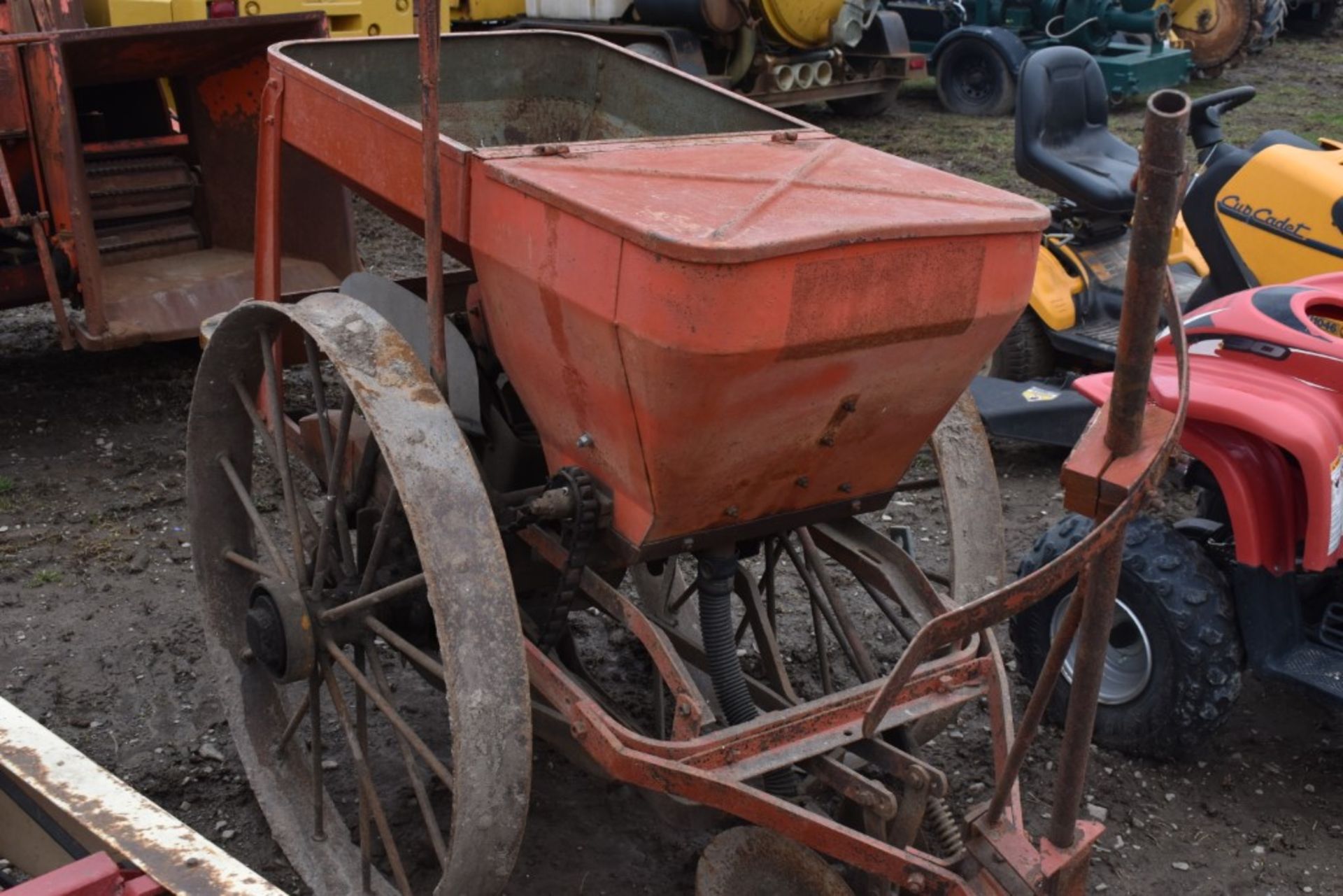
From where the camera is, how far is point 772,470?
250cm

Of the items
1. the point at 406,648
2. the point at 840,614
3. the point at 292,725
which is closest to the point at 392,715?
the point at 406,648

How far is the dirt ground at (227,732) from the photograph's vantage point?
121 inches

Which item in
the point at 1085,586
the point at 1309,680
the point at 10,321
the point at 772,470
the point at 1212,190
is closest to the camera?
the point at 1085,586

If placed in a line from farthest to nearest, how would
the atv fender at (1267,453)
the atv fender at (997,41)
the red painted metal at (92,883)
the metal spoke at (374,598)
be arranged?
the atv fender at (997,41), the atv fender at (1267,453), the metal spoke at (374,598), the red painted metal at (92,883)

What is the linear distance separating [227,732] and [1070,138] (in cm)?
366

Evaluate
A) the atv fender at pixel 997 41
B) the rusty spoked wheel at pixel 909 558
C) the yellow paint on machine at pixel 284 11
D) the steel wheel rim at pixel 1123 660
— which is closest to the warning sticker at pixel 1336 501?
the steel wheel rim at pixel 1123 660

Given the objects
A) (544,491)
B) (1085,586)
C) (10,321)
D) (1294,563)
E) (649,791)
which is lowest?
(10,321)

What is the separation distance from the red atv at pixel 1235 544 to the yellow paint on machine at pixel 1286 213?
70 cm

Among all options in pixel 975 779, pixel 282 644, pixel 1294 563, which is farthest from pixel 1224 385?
pixel 282 644

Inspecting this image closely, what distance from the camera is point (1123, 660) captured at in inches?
135

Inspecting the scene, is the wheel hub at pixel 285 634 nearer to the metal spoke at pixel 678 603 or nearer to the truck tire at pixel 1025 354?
the metal spoke at pixel 678 603

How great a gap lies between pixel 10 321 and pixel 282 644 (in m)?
4.03

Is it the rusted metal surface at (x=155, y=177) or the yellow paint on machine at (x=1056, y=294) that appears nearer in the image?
the rusted metal surface at (x=155, y=177)

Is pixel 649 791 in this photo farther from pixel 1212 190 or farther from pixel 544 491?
pixel 1212 190
